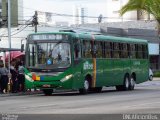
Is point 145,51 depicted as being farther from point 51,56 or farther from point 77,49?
point 51,56

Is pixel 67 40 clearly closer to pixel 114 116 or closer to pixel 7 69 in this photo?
pixel 7 69

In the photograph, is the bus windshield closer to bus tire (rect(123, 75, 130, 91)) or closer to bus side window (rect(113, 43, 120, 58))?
bus side window (rect(113, 43, 120, 58))

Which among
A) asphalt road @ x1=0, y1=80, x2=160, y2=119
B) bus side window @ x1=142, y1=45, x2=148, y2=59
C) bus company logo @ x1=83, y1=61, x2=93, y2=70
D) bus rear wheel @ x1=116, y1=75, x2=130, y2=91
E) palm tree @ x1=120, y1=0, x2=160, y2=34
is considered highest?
palm tree @ x1=120, y1=0, x2=160, y2=34

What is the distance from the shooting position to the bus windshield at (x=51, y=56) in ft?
92.6

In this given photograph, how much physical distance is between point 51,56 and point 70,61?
981 mm

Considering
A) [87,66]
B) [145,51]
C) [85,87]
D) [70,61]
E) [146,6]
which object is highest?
[146,6]

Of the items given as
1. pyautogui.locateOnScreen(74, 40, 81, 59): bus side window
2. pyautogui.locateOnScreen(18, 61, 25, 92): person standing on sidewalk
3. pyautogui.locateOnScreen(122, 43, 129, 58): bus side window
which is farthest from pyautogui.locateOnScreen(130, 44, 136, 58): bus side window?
pyautogui.locateOnScreen(18, 61, 25, 92): person standing on sidewalk

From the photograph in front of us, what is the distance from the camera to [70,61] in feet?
93.1

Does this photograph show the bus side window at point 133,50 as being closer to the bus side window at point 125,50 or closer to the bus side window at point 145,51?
the bus side window at point 125,50

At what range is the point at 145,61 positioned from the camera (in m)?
38.3

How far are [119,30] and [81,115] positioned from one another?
55076 millimetres

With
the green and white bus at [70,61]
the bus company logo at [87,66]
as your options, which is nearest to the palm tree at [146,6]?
the green and white bus at [70,61]

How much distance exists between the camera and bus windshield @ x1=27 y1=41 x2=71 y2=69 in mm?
28234

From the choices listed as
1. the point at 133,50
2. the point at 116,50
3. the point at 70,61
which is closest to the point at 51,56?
the point at 70,61
